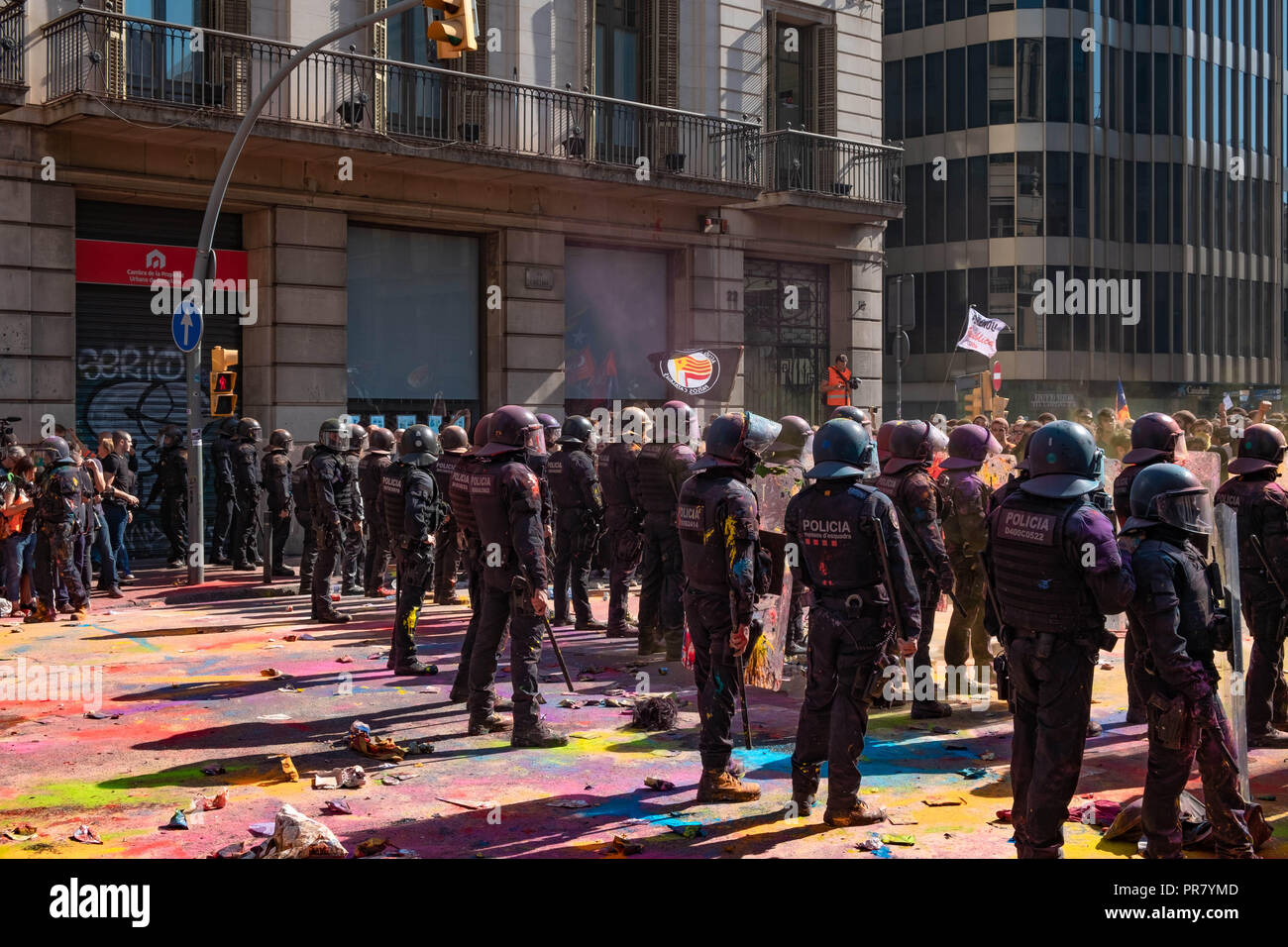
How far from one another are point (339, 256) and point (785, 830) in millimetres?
15808

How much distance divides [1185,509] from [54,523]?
12298 mm

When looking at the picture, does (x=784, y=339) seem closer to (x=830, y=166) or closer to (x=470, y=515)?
(x=830, y=166)

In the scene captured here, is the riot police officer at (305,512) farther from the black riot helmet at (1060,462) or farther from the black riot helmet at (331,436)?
the black riot helmet at (1060,462)

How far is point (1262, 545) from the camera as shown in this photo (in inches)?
338

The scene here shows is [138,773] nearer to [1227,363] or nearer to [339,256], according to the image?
[339,256]

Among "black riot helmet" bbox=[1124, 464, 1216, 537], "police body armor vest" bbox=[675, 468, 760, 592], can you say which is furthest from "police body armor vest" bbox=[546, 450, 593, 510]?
"black riot helmet" bbox=[1124, 464, 1216, 537]

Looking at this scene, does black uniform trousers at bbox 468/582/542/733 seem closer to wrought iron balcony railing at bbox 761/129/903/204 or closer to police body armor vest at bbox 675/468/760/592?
police body armor vest at bbox 675/468/760/592

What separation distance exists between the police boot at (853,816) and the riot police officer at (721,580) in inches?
24.7

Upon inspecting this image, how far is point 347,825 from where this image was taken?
747 cm

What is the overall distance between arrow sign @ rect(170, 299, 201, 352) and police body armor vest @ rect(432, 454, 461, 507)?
203 inches

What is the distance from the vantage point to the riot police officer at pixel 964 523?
10547 millimetres

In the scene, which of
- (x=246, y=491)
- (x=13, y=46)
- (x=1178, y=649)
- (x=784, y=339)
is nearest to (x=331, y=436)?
(x=246, y=491)

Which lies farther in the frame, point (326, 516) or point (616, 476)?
point (326, 516)
